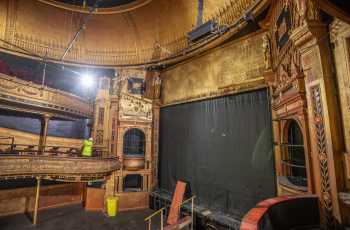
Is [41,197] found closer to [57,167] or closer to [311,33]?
[57,167]

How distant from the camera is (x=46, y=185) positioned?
359 inches

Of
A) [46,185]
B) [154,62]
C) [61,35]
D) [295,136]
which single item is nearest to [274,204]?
[295,136]

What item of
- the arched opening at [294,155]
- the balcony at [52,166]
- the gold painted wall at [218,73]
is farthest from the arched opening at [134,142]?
the arched opening at [294,155]

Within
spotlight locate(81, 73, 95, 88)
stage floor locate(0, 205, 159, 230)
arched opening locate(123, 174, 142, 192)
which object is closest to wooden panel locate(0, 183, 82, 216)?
stage floor locate(0, 205, 159, 230)

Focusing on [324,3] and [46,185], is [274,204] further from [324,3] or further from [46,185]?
[46,185]

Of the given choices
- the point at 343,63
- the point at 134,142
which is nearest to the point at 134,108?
the point at 134,142

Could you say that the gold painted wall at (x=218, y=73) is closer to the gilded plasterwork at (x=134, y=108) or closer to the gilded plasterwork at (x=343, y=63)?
the gilded plasterwork at (x=134, y=108)

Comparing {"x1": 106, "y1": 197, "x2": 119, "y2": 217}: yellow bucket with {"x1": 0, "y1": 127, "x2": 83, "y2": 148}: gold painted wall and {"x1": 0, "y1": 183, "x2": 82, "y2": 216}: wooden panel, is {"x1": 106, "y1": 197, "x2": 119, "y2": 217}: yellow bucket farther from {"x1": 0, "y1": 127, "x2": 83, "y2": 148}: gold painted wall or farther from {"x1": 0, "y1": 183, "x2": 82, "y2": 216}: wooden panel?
{"x1": 0, "y1": 127, "x2": 83, "y2": 148}: gold painted wall

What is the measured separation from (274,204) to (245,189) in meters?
3.86

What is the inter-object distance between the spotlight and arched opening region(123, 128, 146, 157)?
12.3 feet

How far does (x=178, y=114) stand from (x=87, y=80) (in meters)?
5.78

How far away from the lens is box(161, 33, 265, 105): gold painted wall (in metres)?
6.40

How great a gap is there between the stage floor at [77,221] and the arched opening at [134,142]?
9.41 ft

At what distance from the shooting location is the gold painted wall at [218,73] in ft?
21.0
